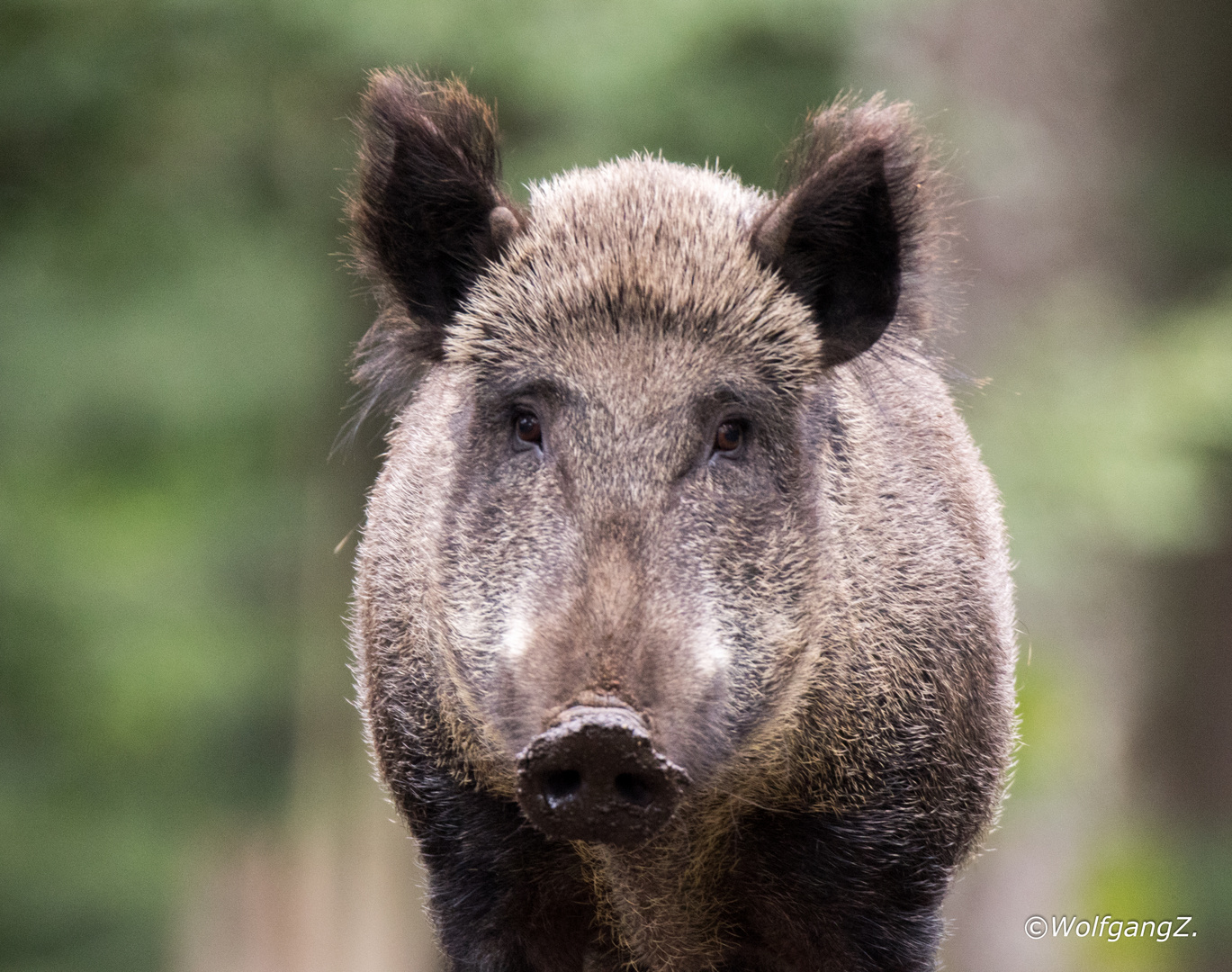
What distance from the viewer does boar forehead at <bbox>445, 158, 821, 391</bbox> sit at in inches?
139

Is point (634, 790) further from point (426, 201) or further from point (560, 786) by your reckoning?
point (426, 201)

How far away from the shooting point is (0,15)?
8773 millimetres

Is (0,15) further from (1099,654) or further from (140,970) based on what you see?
(140,970)

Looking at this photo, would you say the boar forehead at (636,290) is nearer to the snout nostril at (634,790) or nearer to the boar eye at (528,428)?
the boar eye at (528,428)

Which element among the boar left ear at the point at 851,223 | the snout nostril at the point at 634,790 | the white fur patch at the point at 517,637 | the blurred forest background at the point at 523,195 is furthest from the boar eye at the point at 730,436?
the blurred forest background at the point at 523,195

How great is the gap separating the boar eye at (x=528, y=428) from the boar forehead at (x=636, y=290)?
114 mm

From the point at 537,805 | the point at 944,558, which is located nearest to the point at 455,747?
the point at 537,805

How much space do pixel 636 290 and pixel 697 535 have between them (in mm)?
581

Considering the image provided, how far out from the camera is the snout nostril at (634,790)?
2842 mm

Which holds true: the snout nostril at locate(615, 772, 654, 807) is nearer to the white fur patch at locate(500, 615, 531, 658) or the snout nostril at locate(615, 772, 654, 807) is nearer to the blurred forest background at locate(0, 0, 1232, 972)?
the white fur patch at locate(500, 615, 531, 658)

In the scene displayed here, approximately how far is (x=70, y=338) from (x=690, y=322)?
6.87 metres

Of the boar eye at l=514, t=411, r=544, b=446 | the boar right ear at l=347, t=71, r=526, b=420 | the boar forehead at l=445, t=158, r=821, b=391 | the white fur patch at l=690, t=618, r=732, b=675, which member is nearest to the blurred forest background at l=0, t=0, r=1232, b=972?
the boar right ear at l=347, t=71, r=526, b=420

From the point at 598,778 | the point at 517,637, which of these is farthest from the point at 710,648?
the point at 598,778

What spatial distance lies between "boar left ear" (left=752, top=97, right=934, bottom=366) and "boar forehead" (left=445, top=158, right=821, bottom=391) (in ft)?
0.26
